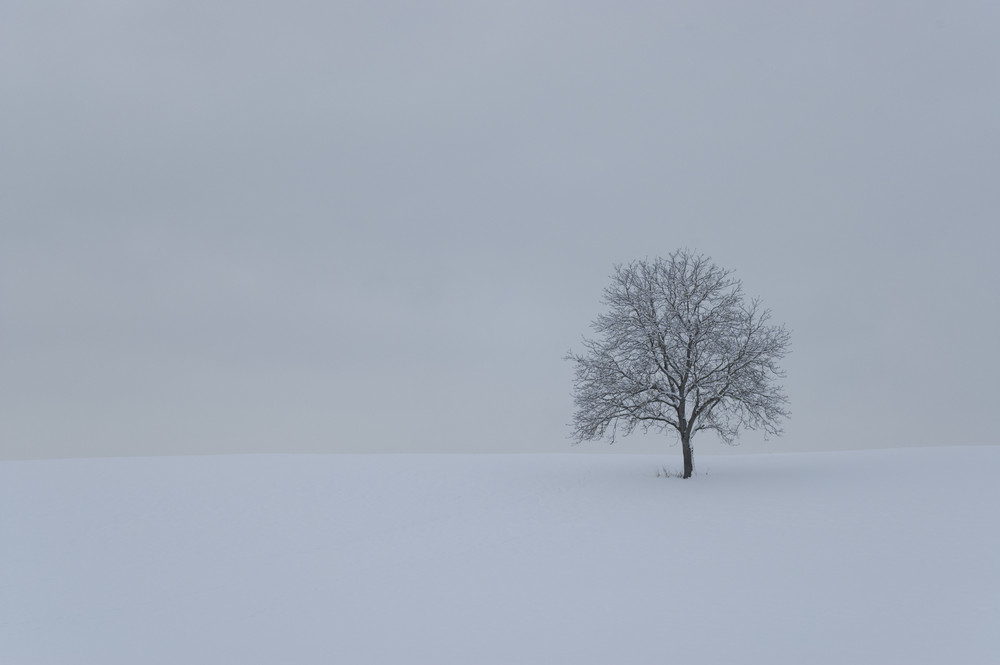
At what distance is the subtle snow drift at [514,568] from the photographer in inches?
435

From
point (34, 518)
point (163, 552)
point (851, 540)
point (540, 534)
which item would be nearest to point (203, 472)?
point (34, 518)

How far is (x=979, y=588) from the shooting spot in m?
12.9

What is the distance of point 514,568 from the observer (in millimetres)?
15281

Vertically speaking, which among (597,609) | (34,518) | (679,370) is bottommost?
(597,609)

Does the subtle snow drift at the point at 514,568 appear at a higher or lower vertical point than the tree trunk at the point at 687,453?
lower

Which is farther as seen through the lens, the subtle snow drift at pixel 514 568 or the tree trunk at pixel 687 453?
the tree trunk at pixel 687 453

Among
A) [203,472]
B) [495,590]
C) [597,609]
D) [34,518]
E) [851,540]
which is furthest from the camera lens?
[203,472]

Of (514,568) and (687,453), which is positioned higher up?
(687,453)

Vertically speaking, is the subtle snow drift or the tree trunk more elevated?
the tree trunk

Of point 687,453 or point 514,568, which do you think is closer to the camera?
point 514,568

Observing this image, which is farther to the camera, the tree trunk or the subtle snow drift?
the tree trunk

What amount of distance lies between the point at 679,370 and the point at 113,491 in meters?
22.2

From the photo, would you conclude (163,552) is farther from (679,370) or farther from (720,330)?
(720,330)

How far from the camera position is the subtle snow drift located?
11055 mm
